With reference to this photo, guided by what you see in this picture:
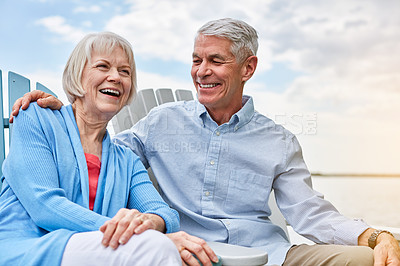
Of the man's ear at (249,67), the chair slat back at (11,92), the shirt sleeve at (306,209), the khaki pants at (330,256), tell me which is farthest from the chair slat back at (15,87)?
the khaki pants at (330,256)

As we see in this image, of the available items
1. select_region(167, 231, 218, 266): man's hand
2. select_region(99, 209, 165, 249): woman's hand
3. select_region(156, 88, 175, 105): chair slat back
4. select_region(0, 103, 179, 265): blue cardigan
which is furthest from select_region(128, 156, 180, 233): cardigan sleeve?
select_region(156, 88, 175, 105): chair slat back

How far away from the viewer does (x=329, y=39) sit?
276 inches

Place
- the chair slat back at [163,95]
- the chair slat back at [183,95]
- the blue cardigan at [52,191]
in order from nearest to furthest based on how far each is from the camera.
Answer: the blue cardigan at [52,191] < the chair slat back at [163,95] < the chair slat back at [183,95]

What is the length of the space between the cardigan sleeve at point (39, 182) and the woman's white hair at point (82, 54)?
19 cm

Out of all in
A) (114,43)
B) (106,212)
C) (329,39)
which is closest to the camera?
(106,212)

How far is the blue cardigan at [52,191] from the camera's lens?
1.28 metres

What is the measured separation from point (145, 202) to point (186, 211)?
1.28ft

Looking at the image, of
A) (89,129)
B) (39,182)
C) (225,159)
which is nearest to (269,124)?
(225,159)

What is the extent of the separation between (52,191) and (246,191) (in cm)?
96

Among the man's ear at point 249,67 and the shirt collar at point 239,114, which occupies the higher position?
the man's ear at point 249,67

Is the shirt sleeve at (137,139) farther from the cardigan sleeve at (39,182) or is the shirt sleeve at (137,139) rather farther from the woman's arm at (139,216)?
the cardigan sleeve at (39,182)

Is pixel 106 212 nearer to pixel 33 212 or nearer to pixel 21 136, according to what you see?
pixel 33 212

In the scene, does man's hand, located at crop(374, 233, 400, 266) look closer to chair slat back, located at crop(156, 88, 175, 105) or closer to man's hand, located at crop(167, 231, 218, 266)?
man's hand, located at crop(167, 231, 218, 266)

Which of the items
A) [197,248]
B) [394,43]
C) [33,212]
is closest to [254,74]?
[197,248]
